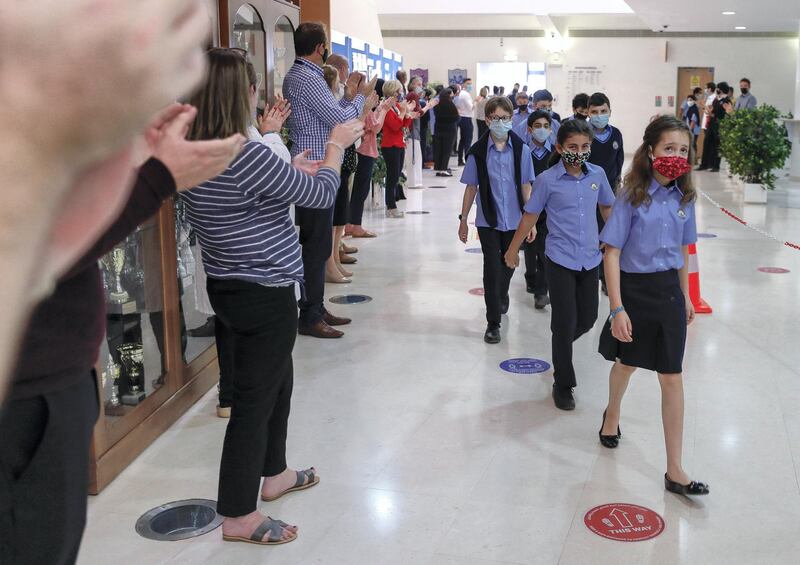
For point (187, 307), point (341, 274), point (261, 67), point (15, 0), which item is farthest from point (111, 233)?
point (341, 274)

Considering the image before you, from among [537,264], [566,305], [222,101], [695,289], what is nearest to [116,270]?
[222,101]

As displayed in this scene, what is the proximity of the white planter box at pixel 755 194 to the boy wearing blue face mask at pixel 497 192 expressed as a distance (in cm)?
800

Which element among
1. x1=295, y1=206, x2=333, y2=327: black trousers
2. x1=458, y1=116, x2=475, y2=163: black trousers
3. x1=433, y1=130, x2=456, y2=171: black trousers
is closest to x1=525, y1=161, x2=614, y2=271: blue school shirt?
x1=295, y1=206, x2=333, y2=327: black trousers

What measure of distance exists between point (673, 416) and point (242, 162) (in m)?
1.86

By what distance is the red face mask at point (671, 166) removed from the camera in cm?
325

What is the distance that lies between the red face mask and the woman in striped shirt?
126 cm

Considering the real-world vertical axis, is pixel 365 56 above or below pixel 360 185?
above

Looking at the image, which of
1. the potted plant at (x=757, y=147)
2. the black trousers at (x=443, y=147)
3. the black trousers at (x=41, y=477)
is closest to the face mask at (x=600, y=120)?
the black trousers at (x=41, y=477)

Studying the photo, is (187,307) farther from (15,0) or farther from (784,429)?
(15,0)

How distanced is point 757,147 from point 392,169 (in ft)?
17.2

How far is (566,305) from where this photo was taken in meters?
4.22

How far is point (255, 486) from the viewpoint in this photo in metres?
2.88

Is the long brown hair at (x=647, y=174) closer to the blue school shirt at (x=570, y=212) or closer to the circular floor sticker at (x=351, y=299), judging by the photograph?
the blue school shirt at (x=570, y=212)

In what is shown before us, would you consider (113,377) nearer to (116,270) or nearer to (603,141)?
(116,270)
